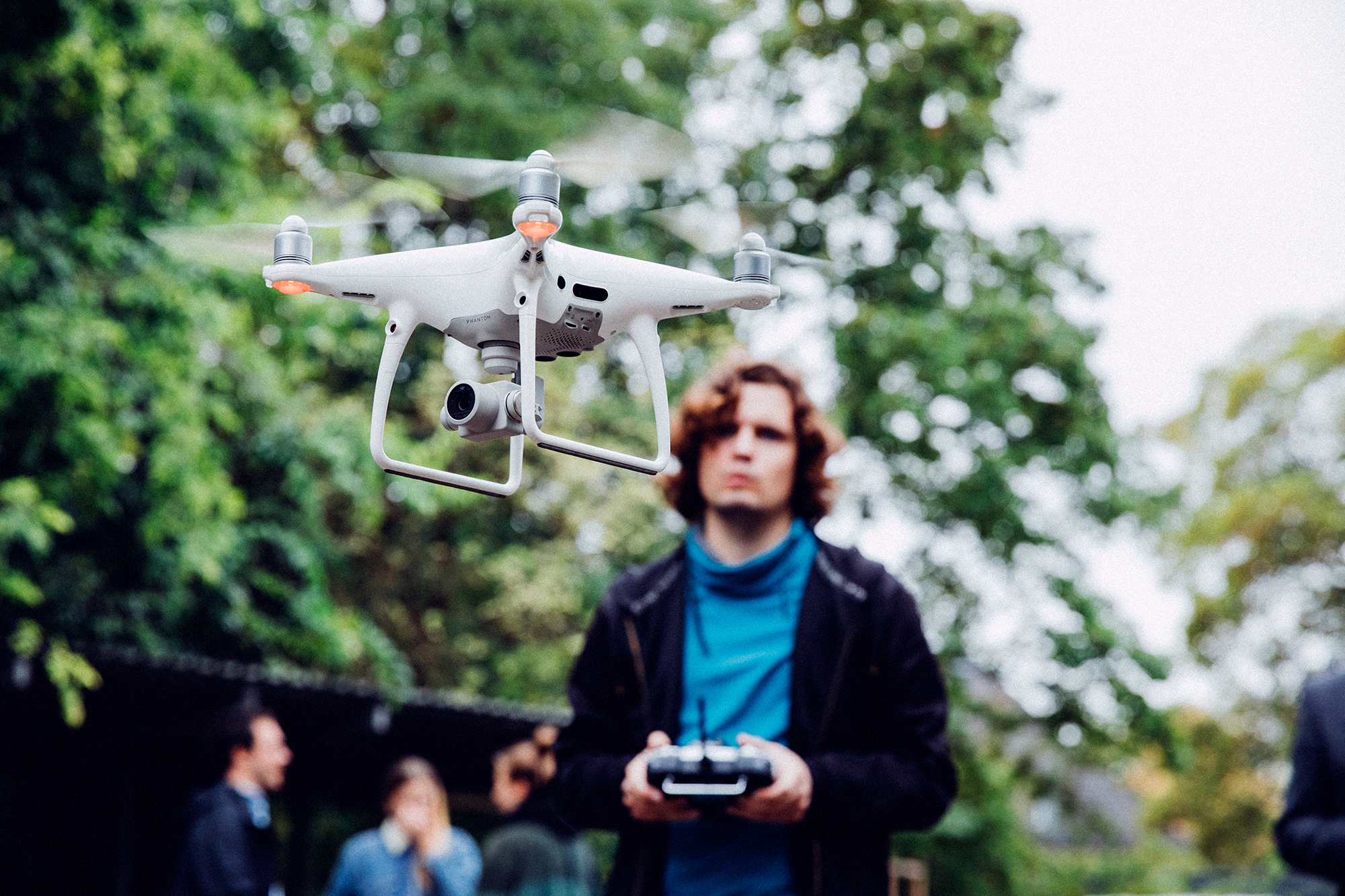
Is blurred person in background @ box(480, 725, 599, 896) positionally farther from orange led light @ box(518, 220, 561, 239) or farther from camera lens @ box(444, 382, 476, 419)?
orange led light @ box(518, 220, 561, 239)

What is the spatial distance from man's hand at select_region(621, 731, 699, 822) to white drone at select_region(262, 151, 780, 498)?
835 mm

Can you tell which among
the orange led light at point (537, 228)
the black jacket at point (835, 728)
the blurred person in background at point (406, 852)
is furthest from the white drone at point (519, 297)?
the blurred person in background at point (406, 852)

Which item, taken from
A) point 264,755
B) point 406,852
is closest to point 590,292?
point 264,755

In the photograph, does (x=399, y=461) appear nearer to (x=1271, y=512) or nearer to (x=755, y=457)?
(x=755, y=457)

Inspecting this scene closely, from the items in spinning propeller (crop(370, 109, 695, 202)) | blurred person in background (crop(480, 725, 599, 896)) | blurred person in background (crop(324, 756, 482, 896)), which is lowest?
blurred person in background (crop(324, 756, 482, 896))

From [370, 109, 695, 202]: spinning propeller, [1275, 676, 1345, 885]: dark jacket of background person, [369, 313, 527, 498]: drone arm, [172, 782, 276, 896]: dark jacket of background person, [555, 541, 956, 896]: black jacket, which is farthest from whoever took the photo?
[172, 782, 276, 896]: dark jacket of background person

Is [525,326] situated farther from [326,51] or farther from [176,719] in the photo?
[326,51]

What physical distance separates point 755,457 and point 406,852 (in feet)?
15.7

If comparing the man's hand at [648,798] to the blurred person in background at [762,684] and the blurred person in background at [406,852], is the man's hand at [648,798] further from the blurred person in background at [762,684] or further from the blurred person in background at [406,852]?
the blurred person in background at [406,852]

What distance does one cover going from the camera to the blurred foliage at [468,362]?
322 inches

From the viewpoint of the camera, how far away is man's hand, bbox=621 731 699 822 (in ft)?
6.77

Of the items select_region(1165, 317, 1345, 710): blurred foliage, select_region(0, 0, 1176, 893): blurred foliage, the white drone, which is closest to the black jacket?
the white drone

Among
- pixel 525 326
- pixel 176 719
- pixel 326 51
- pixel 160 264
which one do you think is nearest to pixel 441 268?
pixel 525 326

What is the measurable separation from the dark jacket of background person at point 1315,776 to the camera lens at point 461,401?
7.29 feet
